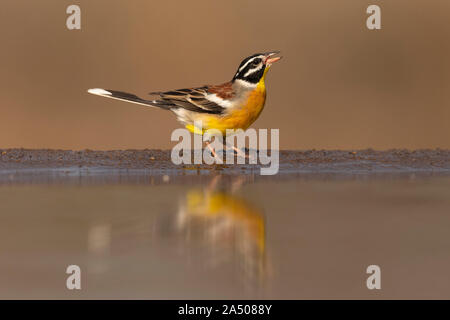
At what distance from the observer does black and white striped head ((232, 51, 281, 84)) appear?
8.51 metres

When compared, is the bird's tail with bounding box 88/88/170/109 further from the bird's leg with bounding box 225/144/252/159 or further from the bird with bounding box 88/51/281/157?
the bird's leg with bounding box 225/144/252/159

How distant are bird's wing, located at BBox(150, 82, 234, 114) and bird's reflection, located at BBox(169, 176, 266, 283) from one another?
2.69 m

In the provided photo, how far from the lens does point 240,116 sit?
825 centimetres

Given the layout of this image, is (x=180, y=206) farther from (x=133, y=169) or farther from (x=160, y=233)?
(x=133, y=169)

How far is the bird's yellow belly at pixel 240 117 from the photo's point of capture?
823 centimetres

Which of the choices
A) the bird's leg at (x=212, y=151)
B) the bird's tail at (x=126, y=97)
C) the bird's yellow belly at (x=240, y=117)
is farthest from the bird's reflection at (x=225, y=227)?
the bird's tail at (x=126, y=97)

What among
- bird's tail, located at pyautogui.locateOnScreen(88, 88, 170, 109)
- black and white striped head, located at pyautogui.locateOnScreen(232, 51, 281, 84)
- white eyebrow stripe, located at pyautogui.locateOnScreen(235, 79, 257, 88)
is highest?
black and white striped head, located at pyautogui.locateOnScreen(232, 51, 281, 84)

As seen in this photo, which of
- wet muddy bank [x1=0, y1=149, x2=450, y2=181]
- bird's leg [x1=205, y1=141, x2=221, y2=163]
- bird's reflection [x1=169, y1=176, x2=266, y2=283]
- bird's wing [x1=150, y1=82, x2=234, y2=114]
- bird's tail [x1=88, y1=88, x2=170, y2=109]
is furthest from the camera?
bird's wing [x1=150, y1=82, x2=234, y2=114]

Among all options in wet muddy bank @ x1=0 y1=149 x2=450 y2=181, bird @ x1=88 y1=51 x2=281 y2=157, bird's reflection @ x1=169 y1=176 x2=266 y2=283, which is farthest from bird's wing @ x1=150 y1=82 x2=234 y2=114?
bird's reflection @ x1=169 y1=176 x2=266 y2=283

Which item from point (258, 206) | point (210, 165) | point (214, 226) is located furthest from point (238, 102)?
point (214, 226)

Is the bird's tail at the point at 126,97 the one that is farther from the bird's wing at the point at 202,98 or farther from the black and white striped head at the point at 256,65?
the black and white striped head at the point at 256,65

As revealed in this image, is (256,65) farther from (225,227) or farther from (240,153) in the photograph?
(225,227)

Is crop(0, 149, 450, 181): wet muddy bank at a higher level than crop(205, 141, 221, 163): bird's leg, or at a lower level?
lower

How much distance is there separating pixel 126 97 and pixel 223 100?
123cm
